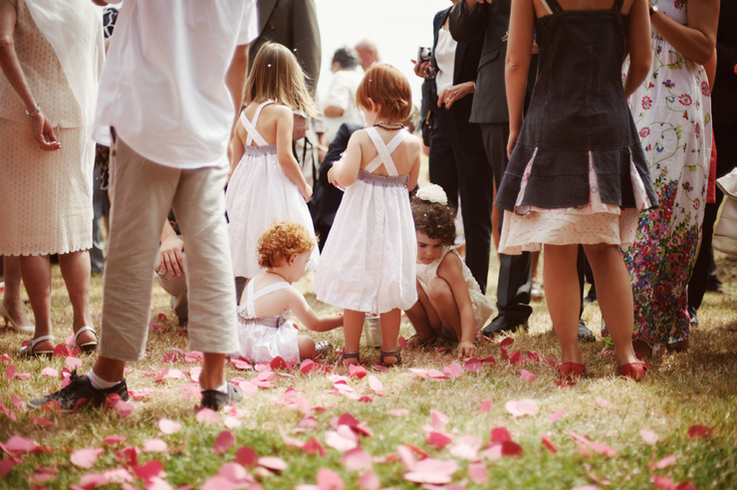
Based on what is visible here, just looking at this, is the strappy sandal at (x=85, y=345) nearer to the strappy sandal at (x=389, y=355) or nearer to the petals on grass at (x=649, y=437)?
the strappy sandal at (x=389, y=355)

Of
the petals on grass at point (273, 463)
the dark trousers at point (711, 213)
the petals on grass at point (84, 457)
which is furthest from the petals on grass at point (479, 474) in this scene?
the dark trousers at point (711, 213)

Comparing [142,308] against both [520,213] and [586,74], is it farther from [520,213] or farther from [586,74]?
[586,74]

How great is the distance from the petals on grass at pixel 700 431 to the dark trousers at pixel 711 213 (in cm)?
211

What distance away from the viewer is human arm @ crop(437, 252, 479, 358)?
2.90 metres

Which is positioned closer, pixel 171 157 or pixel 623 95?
pixel 171 157

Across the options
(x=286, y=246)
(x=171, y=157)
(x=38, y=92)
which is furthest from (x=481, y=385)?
(x=38, y=92)

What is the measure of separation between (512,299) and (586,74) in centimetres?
148

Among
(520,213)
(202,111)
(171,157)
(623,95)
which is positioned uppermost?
(623,95)

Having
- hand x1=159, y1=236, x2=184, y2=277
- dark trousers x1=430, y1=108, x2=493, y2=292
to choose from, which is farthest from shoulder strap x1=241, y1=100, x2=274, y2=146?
dark trousers x1=430, y1=108, x2=493, y2=292

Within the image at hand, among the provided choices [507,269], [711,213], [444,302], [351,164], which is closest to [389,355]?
[444,302]

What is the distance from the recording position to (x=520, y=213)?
2404 mm

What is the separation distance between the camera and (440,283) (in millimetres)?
3131

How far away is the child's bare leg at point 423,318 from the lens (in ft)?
10.6

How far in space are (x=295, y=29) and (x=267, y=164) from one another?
1.08 metres
